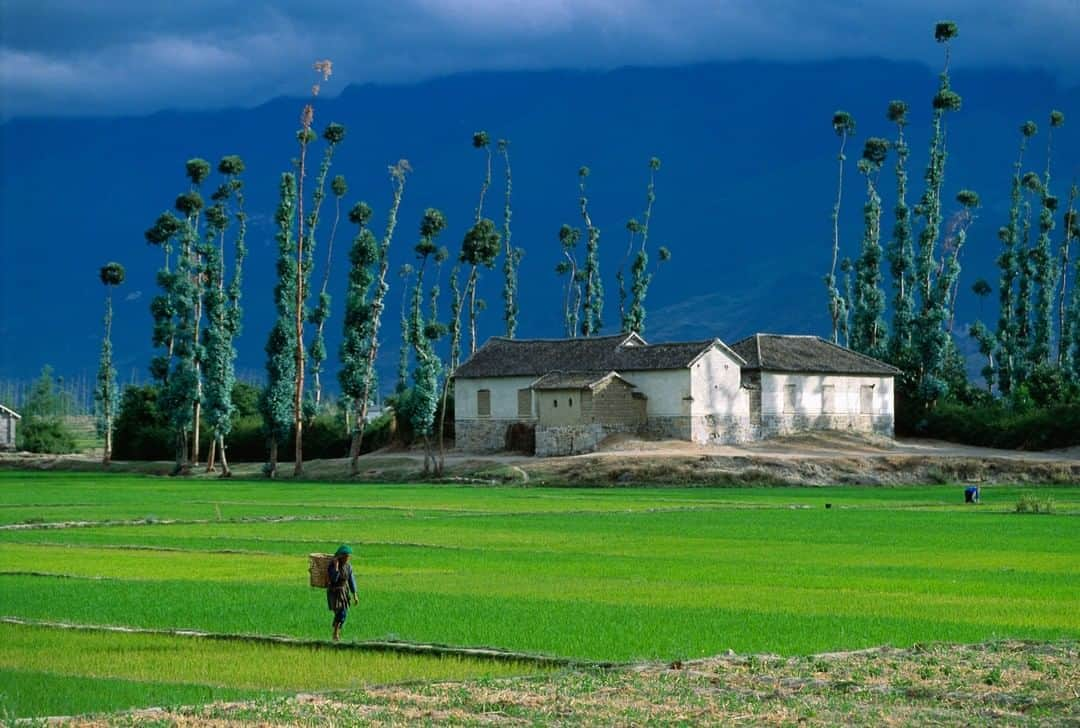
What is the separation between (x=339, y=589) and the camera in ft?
64.6

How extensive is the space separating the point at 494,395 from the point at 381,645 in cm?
6551

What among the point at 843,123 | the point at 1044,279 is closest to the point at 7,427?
the point at 843,123

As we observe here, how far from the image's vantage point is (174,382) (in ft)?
288

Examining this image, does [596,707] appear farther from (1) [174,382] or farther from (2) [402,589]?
(1) [174,382]

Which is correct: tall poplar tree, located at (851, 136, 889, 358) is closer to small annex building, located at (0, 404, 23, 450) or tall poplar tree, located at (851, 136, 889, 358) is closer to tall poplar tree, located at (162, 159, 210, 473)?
tall poplar tree, located at (162, 159, 210, 473)

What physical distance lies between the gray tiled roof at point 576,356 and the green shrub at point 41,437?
38.4m

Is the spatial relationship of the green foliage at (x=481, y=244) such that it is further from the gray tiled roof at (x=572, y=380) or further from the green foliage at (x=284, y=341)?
the gray tiled roof at (x=572, y=380)

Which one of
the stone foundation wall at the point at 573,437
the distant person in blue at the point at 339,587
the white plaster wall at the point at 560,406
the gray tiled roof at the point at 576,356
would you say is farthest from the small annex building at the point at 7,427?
the distant person in blue at the point at 339,587

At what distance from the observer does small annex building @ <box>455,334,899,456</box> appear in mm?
77625

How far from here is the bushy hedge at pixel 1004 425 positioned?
75875 millimetres

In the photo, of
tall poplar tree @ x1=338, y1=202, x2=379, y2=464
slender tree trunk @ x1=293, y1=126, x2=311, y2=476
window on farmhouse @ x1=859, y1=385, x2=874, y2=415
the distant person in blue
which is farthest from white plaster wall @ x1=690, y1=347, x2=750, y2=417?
the distant person in blue

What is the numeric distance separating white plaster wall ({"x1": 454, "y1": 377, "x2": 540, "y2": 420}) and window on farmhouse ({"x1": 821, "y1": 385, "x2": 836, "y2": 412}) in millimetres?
14622

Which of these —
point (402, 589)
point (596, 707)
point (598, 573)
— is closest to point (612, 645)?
point (596, 707)

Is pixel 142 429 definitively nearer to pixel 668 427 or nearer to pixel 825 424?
pixel 668 427
